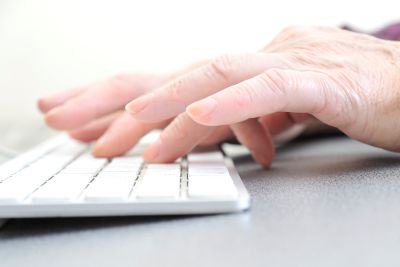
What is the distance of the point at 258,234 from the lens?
0.34 m

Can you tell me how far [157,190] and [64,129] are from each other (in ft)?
1.27

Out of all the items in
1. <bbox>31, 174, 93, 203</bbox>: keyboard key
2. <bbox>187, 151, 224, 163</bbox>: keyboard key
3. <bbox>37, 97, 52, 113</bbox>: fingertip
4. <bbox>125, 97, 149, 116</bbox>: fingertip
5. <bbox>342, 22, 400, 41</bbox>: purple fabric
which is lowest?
<bbox>187, 151, 224, 163</bbox>: keyboard key

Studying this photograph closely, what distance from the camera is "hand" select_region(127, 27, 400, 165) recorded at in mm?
471

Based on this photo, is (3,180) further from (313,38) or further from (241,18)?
Answer: (241,18)

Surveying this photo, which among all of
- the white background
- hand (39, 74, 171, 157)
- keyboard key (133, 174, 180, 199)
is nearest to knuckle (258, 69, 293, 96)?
keyboard key (133, 174, 180, 199)

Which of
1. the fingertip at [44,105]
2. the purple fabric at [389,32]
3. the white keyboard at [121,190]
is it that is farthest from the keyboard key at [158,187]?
the purple fabric at [389,32]

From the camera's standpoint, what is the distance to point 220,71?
1.74 ft

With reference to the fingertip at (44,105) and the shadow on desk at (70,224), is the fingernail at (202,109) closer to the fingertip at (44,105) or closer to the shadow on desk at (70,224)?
the shadow on desk at (70,224)

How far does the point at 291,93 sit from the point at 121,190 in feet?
0.59

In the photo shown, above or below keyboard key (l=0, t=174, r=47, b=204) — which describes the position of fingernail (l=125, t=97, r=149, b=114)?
above

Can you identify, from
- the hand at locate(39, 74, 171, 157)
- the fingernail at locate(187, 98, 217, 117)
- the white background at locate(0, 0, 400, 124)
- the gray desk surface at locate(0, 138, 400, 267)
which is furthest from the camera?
the white background at locate(0, 0, 400, 124)

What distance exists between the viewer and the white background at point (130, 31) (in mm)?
1531

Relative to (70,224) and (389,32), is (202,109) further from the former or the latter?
(389,32)

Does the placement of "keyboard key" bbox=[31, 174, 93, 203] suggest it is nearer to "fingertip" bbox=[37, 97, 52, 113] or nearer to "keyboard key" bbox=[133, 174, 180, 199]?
"keyboard key" bbox=[133, 174, 180, 199]
